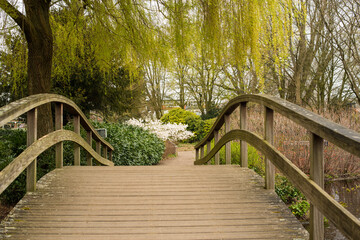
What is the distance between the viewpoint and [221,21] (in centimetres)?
364

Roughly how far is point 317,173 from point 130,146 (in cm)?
690

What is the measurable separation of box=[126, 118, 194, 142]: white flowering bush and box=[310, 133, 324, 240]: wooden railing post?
1135 cm

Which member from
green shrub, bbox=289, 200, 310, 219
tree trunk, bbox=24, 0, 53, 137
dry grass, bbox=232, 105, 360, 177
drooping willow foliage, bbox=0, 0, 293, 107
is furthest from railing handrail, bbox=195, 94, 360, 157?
dry grass, bbox=232, 105, 360, 177

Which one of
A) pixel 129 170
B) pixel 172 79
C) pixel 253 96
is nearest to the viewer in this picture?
pixel 253 96

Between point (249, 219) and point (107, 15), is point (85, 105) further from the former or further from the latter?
point (249, 219)

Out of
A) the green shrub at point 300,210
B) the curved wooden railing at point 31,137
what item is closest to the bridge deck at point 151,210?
the curved wooden railing at point 31,137

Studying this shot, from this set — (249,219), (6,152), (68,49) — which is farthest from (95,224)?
(68,49)

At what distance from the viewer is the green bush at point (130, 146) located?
25.5 feet

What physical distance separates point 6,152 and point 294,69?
12610 millimetres

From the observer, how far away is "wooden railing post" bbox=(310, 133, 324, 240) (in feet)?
5.65

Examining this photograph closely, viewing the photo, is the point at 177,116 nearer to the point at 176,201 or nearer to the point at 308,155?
the point at 308,155

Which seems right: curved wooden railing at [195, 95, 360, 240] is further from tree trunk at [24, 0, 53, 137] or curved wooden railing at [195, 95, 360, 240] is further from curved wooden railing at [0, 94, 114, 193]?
tree trunk at [24, 0, 53, 137]

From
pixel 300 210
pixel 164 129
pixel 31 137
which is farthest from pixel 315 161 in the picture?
pixel 164 129

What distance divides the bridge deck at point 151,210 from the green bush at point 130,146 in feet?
15.3
